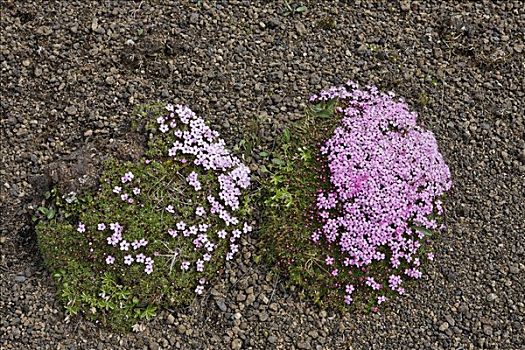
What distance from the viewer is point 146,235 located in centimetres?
431

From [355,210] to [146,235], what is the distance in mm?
1405

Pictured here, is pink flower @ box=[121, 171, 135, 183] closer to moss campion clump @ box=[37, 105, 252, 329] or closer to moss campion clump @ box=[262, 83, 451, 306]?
moss campion clump @ box=[37, 105, 252, 329]

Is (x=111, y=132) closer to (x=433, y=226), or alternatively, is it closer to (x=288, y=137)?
(x=288, y=137)

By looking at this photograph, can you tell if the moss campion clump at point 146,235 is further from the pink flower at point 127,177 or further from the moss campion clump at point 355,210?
the moss campion clump at point 355,210

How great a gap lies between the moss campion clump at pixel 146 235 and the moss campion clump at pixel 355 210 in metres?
0.34

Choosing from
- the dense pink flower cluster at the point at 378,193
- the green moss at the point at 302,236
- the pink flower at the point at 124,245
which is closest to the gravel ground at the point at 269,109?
the green moss at the point at 302,236

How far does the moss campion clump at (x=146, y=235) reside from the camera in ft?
14.0

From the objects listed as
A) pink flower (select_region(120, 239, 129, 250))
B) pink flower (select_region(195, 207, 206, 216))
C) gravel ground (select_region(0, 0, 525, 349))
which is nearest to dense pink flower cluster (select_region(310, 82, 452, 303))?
gravel ground (select_region(0, 0, 525, 349))

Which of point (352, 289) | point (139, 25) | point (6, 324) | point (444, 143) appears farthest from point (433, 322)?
point (139, 25)

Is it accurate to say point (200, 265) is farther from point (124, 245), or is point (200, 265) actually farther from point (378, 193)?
point (378, 193)

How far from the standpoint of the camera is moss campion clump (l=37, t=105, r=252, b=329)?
4.27 metres

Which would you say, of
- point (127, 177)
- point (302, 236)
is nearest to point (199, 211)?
point (127, 177)

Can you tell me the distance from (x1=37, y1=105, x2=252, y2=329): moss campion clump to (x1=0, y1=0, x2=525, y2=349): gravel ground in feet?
0.46

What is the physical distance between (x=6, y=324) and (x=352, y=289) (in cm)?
227
